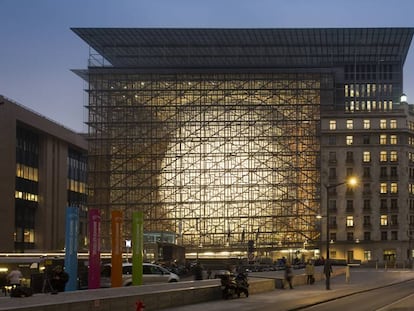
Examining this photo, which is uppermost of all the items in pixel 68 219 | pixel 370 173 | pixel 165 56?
pixel 165 56

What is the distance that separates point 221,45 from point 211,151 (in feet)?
79.1

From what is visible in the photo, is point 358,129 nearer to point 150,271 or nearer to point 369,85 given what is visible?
point 369,85

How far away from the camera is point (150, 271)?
1683 inches

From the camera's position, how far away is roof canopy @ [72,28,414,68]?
426ft

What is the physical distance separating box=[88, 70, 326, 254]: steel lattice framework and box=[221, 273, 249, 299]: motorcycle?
81618 mm

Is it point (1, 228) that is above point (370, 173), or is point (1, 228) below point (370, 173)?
below

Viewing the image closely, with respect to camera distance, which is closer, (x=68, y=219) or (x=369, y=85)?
(x=68, y=219)

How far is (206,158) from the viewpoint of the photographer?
398ft

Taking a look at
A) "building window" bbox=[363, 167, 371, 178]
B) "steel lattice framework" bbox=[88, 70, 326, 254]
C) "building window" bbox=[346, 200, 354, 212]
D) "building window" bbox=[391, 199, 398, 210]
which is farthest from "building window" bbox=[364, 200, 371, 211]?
"steel lattice framework" bbox=[88, 70, 326, 254]

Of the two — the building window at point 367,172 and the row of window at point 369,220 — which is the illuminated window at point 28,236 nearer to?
the row of window at point 369,220

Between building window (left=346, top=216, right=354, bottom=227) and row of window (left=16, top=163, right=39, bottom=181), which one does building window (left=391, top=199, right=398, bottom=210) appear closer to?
building window (left=346, top=216, right=354, bottom=227)

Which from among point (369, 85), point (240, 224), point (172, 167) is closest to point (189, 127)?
point (172, 167)

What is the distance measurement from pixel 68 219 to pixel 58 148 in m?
86.4

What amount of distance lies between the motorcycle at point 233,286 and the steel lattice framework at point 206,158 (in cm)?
8162
